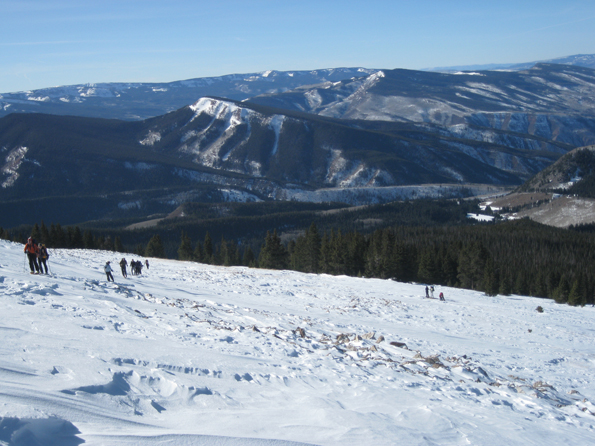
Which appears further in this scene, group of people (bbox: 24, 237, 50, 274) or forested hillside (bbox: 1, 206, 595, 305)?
forested hillside (bbox: 1, 206, 595, 305)

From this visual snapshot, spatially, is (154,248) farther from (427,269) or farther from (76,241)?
(427,269)

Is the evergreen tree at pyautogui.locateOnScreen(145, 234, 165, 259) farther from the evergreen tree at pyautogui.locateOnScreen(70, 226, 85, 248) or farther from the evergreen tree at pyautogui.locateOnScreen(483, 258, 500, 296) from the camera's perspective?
the evergreen tree at pyautogui.locateOnScreen(483, 258, 500, 296)

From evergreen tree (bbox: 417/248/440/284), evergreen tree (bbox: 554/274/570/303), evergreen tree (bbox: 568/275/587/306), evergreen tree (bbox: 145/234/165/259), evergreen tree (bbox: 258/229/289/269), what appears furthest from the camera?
evergreen tree (bbox: 145/234/165/259)

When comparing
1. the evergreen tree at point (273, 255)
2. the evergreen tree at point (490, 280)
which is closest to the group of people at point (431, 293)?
the evergreen tree at point (490, 280)

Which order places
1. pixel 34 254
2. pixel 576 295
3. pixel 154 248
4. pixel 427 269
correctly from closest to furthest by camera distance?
pixel 34 254 → pixel 576 295 → pixel 427 269 → pixel 154 248

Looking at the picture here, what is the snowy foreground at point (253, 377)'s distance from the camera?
8.86 metres

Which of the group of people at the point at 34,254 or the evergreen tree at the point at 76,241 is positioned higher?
the group of people at the point at 34,254

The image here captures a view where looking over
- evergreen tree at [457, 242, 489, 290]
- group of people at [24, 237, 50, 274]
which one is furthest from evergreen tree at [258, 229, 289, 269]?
group of people at [24, 237, 50, 274]

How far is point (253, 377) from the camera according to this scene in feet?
40.9

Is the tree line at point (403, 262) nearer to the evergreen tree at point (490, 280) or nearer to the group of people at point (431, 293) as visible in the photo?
the evergreen tree at point (490, 280)

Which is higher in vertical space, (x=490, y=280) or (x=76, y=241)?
(x=76, y=241)

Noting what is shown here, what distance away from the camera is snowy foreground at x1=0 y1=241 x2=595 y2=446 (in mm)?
8859

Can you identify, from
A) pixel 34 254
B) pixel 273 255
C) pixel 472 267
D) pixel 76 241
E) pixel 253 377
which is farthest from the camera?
pixel 76 241

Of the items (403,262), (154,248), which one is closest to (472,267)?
(403,262)
